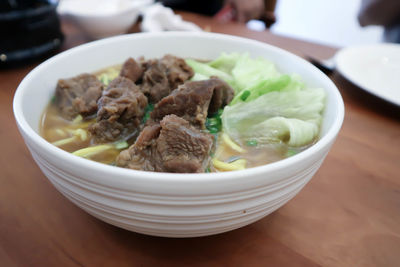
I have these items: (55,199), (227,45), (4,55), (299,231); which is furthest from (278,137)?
(4,55)

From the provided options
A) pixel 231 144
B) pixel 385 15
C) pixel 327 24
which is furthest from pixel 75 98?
pixel 327 24

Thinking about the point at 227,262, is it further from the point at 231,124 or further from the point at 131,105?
the point at 131,105

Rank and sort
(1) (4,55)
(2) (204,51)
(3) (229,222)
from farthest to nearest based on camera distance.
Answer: (1) (4,55) < (2) (204,51) < (3) (229,222)

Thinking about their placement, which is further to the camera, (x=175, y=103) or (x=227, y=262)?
(x=175, y=103)

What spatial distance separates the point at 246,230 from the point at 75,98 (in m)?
0.89

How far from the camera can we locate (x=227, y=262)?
3.24 ft

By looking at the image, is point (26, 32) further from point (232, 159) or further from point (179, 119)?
point (232, 159)

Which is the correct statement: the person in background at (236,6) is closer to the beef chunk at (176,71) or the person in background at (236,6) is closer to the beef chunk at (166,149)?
the beef chunk at (176,71)

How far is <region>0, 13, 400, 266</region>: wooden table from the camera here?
39.2 inches

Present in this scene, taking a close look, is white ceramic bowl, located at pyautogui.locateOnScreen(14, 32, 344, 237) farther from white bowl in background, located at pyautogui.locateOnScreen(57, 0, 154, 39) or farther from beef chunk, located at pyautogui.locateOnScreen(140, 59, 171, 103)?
white bowl in background, located at pyautogui.locateOnScreen(57, 0, 154, 39)

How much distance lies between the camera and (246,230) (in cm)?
110

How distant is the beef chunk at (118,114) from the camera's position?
48.7 inches

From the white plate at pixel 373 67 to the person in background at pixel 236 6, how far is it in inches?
65.0

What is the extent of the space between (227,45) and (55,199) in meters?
1.19
